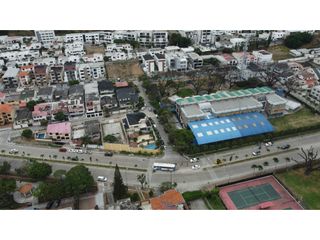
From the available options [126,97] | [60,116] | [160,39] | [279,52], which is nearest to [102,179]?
[60,116]

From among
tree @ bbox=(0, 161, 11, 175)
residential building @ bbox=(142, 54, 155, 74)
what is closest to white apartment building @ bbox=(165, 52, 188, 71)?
residential building @ bbox=(142, 54, 155, 74)

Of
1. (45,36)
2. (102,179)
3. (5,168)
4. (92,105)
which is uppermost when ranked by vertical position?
(45,36)

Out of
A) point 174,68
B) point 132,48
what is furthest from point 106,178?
point 132,48

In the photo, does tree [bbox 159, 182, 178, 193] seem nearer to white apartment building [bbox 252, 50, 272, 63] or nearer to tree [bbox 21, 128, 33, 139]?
tree [bbox 21, 128, 33, 139]

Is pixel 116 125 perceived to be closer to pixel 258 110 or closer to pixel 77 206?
pixel 77 206

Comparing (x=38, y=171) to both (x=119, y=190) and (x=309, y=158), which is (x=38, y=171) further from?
(x=309, y=158)

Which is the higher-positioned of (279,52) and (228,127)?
(279,52)
